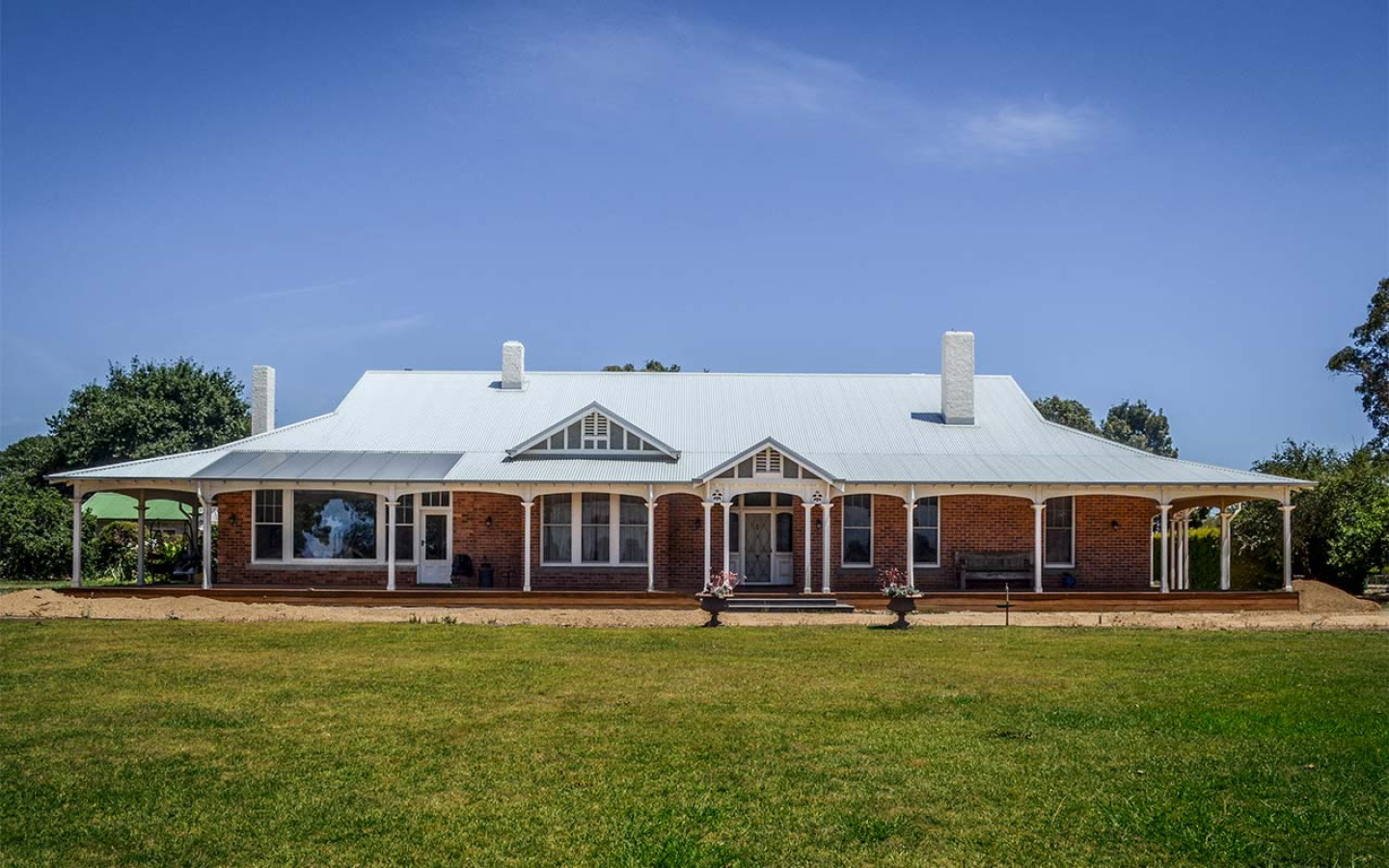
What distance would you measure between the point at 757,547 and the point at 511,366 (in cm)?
892

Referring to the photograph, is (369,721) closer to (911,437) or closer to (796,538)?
(796,538)

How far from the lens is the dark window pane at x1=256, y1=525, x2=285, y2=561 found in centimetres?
2725

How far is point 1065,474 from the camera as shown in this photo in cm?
2564

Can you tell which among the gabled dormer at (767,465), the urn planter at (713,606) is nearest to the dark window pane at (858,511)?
the gabled dormer at (767,465)

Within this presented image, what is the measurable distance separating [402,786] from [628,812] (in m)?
1.70

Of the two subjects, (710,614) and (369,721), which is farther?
(710,614)

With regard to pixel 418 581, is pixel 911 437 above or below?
above

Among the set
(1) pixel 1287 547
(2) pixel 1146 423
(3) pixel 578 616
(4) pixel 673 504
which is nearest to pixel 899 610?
(3) pixel 578 616

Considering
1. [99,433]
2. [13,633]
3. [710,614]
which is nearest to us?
[13,633]

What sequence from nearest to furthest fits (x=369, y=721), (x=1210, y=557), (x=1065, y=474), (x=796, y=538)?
1. (x=369, y=721)
2. (x=1065, y=474)
3. (x=796, y=538)
4. (x=1210, y=557)

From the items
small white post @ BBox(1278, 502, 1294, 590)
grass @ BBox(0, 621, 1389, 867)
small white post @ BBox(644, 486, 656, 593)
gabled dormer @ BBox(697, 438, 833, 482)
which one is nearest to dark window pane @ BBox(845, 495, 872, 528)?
gabled dormer @ BBox(697, 438, 833, 482)

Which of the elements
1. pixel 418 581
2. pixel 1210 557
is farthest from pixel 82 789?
pixel 1210 557

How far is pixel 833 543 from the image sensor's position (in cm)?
2708

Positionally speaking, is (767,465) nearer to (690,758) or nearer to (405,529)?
(405,529)
